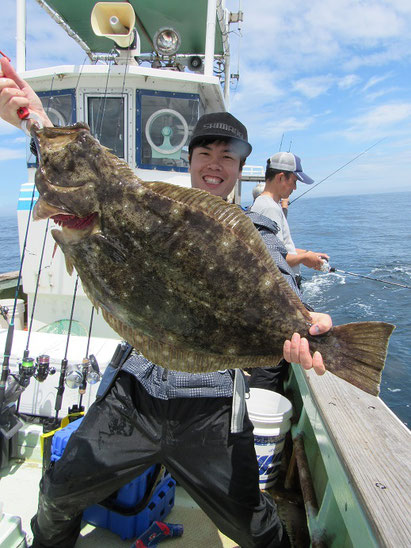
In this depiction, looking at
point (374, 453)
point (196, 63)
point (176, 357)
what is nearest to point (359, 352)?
point (374, 453)

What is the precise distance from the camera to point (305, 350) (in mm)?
1781

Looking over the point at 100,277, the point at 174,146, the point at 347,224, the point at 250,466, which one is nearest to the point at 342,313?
the point at 174,146

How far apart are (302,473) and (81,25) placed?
8636mm

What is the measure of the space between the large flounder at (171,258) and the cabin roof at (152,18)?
6.73 m

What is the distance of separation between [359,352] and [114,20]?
5473 mm

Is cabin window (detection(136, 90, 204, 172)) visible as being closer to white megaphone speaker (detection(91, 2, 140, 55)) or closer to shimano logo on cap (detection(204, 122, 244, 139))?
white megaphone speaker (detection(91, 2, 140, 55))

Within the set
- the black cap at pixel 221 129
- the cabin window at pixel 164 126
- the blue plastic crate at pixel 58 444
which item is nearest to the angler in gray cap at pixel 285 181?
the cabin window at pixel 164 126

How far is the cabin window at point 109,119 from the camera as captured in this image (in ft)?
21.1

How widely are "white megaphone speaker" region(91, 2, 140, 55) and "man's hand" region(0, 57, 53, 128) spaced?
12.6 ft

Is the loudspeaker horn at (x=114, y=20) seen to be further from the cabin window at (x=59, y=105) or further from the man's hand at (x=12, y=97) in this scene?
the man's hand at (x=12, y=97)

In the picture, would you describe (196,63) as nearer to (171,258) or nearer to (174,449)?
(171,258)

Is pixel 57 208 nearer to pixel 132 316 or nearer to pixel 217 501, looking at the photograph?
pixel 132 316

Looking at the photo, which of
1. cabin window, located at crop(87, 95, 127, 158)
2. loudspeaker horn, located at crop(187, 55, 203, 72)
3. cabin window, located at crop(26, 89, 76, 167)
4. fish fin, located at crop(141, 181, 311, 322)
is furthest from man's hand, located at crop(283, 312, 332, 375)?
loudspeaker horn, located at crop(187, 55, 203, 72)

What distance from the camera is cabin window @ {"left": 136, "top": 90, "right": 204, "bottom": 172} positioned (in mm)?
6422
